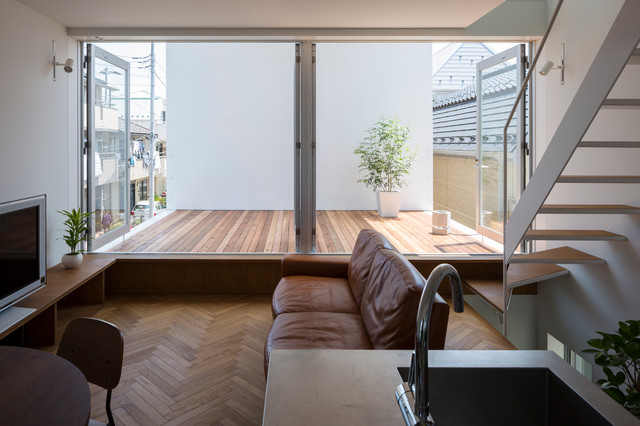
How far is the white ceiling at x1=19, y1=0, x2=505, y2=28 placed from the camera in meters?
3.84

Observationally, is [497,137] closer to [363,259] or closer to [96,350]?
[363,259]

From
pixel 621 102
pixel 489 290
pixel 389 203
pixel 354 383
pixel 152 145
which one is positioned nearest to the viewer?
pixel 354 383

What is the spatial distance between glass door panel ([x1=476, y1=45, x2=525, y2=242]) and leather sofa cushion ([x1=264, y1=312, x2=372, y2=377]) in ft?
9.54

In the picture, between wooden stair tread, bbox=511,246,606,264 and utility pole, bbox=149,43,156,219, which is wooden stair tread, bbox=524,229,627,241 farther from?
utility pole, bbox=149,43,156,219

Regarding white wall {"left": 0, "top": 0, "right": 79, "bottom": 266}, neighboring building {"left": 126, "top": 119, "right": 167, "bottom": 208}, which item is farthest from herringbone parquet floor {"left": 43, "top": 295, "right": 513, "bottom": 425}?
neighboring building {"left": 126, "top": 119, "right": 167, "bottom": 208}

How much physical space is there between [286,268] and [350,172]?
4229 mm

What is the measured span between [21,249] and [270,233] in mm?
3180

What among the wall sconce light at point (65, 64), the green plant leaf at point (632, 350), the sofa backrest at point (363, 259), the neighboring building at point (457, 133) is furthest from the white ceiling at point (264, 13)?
the neighboring building at point (457, 133)

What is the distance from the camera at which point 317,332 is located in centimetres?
264

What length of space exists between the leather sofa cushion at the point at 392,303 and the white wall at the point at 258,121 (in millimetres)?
5073

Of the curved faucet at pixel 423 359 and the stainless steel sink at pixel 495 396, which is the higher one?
the curved faucet at pixel 423 359

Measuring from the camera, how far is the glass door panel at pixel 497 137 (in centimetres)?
496

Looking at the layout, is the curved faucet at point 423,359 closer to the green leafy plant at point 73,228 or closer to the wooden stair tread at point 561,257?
the wooden stair tread at point 561,257

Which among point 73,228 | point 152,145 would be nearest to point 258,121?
point 152,145
